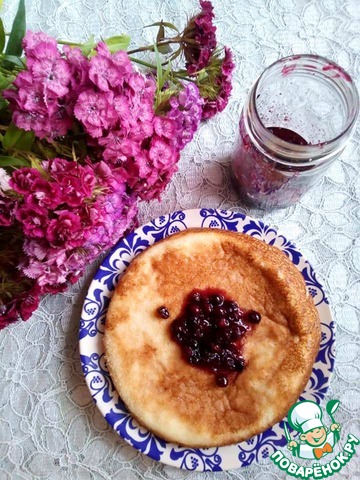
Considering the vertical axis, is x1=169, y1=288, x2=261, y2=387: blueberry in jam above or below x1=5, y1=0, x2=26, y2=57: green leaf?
below

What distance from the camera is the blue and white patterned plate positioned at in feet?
4.14

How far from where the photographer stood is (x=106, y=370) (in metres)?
1.30

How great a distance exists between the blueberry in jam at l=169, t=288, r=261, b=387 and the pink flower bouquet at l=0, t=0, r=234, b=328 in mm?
321

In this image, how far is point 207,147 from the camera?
59.9 inches

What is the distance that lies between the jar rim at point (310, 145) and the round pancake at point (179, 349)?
11.5 inches

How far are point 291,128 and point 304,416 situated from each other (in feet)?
2.64

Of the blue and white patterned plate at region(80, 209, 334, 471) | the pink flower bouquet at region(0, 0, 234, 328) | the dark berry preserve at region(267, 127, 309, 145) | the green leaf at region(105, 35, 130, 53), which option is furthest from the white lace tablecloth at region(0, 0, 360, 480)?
the green leaf at region(105, 35, 130, 53)

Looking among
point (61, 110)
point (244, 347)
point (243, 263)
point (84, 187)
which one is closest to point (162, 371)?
point (244, 347)

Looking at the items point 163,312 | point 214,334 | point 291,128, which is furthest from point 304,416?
point 291,128

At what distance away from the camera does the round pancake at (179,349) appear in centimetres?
125

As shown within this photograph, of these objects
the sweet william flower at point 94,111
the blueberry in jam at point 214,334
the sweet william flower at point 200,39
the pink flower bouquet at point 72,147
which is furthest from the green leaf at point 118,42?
the blueberry in jam at point 214,334

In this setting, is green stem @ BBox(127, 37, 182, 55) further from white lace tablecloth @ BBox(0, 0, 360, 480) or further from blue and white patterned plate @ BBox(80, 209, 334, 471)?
blue and white patterned plate @ BBox(80, 209, 334, 471)

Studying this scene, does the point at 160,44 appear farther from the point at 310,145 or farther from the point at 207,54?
the point at 310,145

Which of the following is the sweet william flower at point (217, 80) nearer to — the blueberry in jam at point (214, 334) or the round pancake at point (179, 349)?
the round pancake at point (179, 349)
